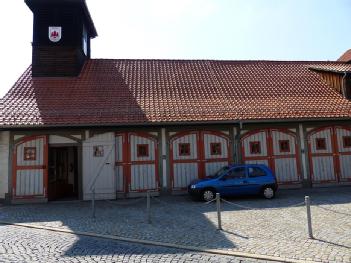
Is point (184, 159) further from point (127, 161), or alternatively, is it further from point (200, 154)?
point (127, 161)

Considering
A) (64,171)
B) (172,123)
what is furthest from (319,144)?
(64,171)

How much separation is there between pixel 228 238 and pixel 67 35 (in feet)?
45.3

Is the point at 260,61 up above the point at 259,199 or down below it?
above

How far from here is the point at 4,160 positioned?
1295 cm

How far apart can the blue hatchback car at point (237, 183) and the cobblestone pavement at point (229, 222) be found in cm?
41

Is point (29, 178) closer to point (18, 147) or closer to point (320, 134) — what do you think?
point (18, 147)

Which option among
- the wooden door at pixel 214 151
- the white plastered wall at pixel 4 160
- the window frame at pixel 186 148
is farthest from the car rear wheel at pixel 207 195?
the white plastered wall at pixel 4 160

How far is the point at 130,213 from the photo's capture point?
10.1 meters

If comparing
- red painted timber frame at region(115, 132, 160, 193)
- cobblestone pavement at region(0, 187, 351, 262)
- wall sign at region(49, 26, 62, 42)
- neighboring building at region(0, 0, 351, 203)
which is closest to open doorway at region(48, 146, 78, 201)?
neighboring building at region(0, 0, 351, 203)

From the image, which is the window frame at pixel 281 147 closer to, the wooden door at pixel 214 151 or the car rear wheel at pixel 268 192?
the wooden door at pixel 214 151

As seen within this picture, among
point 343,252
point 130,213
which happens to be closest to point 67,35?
point 130,213

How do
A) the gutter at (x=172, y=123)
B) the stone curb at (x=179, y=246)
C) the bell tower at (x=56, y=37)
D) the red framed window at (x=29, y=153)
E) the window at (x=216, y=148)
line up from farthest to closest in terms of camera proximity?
the bell tower at (x=56, y=37)
the window at (x=216, y=148)
the red framed window at (x=29, y=153)
the gutter at (x=172, y=123)
the stone curb at (x=179, y=246)

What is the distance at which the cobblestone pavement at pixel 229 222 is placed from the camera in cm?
650

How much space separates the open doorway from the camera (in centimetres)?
1469
